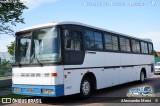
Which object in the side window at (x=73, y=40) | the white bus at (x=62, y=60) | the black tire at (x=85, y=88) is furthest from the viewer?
the black tire at (x=85, y=88)

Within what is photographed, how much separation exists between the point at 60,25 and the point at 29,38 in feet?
5.13

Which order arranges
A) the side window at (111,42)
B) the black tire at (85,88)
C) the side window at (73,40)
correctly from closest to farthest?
the side window at (73,40)
the black tire at (85,88)
the side window at (111,42)

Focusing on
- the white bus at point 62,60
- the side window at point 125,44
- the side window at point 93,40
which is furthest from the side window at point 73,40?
the side window at point 125,44

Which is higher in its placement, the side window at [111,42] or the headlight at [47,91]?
the side window at [111,42]

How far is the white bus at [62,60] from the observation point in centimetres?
1041

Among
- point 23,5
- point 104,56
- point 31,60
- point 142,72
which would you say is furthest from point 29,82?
point 23,5

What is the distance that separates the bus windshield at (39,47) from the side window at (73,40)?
1.29 ft

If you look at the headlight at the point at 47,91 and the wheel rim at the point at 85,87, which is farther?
the wheel rim at the point at 85,87

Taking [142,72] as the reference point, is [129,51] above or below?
above

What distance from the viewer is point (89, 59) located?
12.2 metres

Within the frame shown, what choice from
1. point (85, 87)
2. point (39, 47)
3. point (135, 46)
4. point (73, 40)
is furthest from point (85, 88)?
point (135, 46)

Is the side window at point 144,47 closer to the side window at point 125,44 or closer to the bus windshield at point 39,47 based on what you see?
the side window at point 125,44

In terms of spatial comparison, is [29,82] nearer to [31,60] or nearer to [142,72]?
[31,60]

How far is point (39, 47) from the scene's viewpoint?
10.9m
